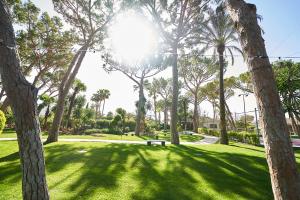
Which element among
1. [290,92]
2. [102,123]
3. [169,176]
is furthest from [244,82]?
[169,176]

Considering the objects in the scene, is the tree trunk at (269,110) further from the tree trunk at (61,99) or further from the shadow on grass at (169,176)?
the tree trunk at (61,99)

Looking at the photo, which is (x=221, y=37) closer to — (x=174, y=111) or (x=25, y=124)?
(x=174, y=111)

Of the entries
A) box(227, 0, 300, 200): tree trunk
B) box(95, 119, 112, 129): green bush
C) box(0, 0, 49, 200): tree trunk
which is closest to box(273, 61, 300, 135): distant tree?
box(227, 0, 300, 200): tree trunk

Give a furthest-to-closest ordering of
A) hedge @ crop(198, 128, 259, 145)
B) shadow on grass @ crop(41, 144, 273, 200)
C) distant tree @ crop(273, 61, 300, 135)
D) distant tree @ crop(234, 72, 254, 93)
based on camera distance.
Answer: distant tree @ crop(234, 72, 254, 93) → distant tree @ crop(273, 61, 300, 135) → hedge @ crop(198, 128, 259, 145) → shadow on grass @ crop(41, 144, 273, 200)

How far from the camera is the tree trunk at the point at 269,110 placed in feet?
11.0

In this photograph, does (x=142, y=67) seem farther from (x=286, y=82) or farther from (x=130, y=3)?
(x=286, y=82)

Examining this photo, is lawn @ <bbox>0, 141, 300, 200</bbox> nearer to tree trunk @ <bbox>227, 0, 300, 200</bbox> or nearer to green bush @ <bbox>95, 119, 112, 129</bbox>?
tree trunk @ <bbox>227, 0, 300, 200</bbox>

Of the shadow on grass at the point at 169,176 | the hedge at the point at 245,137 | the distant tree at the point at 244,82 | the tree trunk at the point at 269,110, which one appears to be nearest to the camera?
the tree trunk at the point at 269,110

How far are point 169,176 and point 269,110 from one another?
491 centimetres

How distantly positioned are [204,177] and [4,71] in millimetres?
6436

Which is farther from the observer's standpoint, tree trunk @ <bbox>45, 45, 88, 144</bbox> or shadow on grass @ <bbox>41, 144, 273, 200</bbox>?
tree trunk @ <bbox>45, 45, 88, 144</bbox>

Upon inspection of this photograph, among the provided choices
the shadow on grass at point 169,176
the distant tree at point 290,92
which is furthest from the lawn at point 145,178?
the distant tree at point 290,92

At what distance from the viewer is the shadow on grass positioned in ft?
20.3

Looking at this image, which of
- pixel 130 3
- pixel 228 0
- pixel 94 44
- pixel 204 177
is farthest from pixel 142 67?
pixel 228 0
